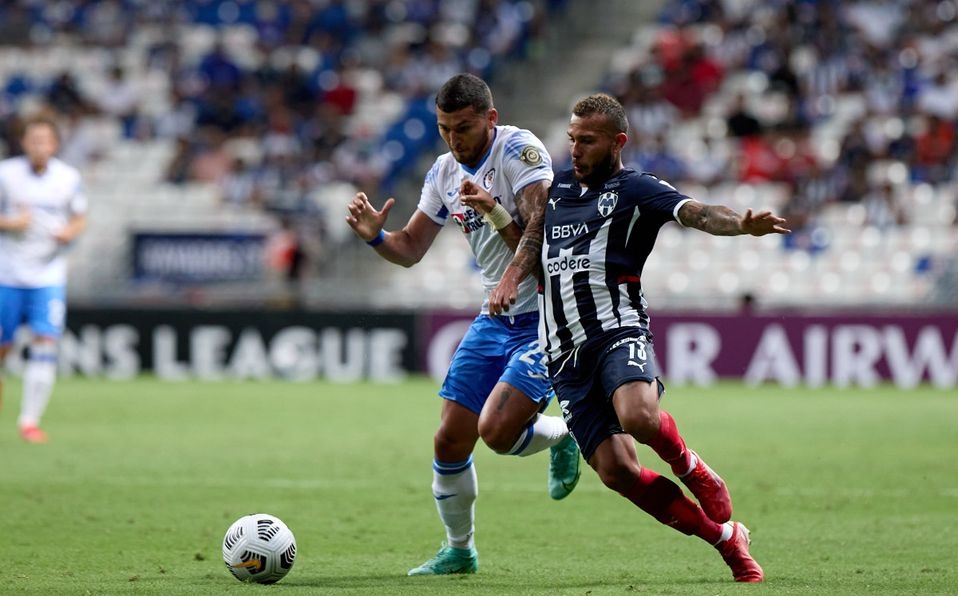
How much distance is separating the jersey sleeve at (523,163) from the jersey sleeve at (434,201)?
0.47 metres

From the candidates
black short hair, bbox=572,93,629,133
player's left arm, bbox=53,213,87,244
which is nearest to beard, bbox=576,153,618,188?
black short hair, bbox=572,93,629,133

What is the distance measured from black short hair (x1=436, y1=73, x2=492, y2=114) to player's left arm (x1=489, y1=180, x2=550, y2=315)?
467 mm

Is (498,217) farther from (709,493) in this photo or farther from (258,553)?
(258,553)

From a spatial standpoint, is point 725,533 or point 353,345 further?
point 353,345

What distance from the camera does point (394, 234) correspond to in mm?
7902

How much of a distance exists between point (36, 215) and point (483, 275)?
676 centimetres

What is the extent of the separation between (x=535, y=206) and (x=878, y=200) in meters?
17.1

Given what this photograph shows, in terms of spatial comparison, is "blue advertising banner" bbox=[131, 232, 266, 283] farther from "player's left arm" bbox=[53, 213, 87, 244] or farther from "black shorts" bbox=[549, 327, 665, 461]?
"black shorts" bbox=[549, 327, 665, 461]

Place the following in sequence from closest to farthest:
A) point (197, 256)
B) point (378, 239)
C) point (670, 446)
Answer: point (670, 446)
point (378, 239)
point (197, 256)

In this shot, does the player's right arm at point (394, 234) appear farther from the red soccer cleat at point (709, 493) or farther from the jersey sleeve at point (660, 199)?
the red soccer cleat at point (709, 493)

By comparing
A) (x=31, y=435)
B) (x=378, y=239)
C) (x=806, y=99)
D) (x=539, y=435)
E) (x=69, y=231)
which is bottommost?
(x=31, y=435)

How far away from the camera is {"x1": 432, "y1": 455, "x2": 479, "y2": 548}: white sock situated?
739cm

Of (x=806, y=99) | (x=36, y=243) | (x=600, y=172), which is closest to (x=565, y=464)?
(x=600, y=172)

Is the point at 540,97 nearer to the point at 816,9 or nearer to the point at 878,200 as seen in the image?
the point at 816,9
